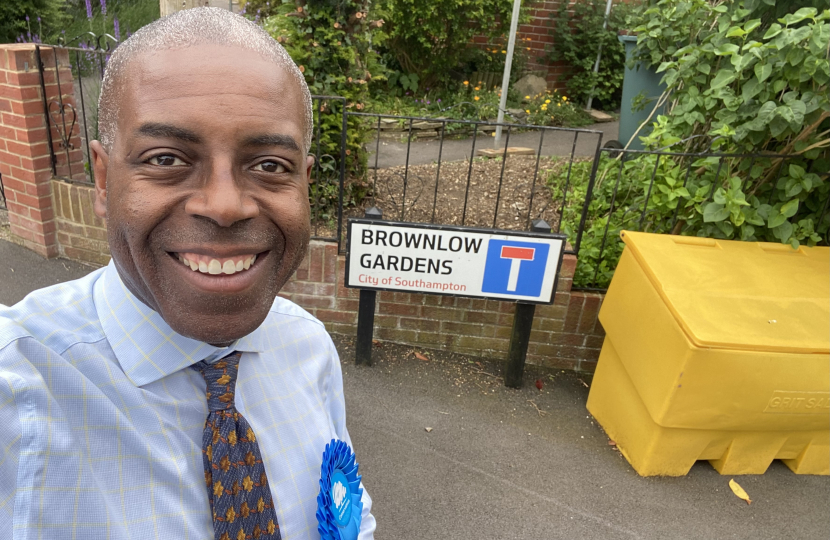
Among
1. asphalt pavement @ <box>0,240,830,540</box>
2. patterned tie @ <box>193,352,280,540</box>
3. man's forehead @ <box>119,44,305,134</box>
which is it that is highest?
man's forehead @ <box>119,44,305,134</box>

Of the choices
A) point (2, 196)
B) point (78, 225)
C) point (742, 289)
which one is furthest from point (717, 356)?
point (2, 196)

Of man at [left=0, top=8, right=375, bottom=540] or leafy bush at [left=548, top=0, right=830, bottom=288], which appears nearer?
man at [left=0, top=8, right=375, bottom=540]

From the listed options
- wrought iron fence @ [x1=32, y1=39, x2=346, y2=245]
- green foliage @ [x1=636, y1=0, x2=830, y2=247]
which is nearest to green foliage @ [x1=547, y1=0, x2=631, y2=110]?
green foliage @ [x1=636, y1=0, x2=830, y2=247]

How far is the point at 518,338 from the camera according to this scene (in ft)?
12.1

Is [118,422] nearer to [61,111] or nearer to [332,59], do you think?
[332,59]

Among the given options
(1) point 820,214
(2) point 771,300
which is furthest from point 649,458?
(1) point 820,214

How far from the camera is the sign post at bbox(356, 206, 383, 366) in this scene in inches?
145

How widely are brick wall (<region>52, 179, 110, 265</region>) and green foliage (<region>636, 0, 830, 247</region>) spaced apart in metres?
4.01

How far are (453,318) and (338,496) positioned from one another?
2.76m

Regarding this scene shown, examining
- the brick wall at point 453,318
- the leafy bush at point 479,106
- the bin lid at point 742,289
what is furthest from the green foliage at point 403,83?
the bin lid at point 742,289

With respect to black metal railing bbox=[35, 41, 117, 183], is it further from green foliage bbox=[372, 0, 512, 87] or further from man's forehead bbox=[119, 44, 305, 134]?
green foliage bbox=[372, 0, 512, 87]

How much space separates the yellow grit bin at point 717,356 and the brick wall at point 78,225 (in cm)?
365

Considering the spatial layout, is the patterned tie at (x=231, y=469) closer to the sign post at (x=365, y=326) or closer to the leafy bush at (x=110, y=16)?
the sign post at (x=365, y=326)

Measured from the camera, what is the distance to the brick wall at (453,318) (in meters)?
3.94
